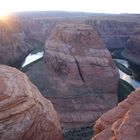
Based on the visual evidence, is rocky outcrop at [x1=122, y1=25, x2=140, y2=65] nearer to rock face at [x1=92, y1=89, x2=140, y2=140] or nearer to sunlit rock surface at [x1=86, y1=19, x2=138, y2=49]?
sunlit rock surface at [x1=86, y1=19, x2=138, y2=49]

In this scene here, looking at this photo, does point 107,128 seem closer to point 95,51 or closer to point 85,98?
point 85,98

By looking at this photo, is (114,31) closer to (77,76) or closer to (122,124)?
(77,76)

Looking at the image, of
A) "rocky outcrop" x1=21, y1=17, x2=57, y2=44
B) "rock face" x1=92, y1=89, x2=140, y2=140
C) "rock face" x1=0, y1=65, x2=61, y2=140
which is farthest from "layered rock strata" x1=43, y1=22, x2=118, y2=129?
"rocky outcrop" x1=21, y1=17, x2=57, y2=44

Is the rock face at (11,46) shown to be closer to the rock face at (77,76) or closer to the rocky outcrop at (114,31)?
the rock face at (77,76)

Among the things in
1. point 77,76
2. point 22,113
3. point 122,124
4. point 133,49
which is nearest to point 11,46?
point 77,76

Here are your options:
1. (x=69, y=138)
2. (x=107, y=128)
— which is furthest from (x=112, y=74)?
(x=107, y=128)

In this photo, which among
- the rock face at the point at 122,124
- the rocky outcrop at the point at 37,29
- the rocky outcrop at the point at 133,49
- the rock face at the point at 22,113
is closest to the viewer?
the rock face at the point at 122,124

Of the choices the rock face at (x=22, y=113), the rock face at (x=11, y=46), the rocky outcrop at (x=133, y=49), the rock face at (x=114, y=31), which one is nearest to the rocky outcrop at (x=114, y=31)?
the rock face at (x=114, y=31)
